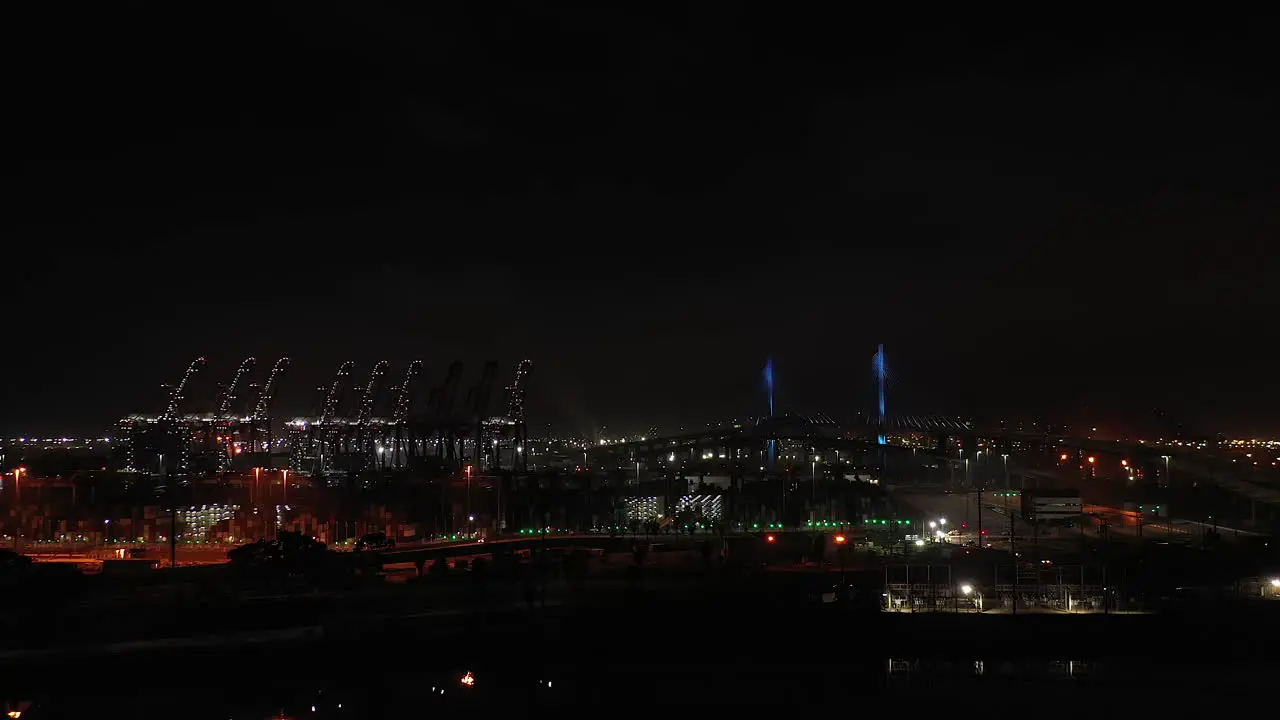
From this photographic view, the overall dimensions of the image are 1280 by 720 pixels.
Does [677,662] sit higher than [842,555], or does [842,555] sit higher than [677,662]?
[842,555]

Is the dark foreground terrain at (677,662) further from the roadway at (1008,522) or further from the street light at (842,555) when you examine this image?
the roadway at (1008,522)

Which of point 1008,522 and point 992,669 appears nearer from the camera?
point 992,669

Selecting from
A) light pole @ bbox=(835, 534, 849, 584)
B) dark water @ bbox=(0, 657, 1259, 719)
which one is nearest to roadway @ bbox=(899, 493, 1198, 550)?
light pole @ bbox=(835, 534, 849, 584)

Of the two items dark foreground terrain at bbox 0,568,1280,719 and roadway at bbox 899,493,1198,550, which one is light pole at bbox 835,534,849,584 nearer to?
dark foreground terrain at bbox 0,568,1280,719

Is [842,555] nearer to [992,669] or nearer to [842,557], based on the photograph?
[842,557]

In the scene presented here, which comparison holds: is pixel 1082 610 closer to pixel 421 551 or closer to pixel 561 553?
pixel 561 553

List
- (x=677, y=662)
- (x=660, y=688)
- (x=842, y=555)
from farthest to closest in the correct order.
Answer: (x=842, y=555) < (x=677, y=662) < (x=660, y=688)

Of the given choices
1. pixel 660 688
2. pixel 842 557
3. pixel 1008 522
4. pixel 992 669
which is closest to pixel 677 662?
pixel 660 688

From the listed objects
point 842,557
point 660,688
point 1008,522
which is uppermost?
point 842,557

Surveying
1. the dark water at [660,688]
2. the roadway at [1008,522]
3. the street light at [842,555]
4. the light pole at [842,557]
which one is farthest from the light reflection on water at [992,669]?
the roadway at [1008,522]

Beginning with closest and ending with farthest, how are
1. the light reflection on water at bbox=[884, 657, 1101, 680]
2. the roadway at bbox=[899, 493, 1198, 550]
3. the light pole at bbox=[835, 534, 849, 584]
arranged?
the light reflection on water at bbox=[884, 657, 1101, 680], the light pole at bbox=[835, 534, 849, 584], the roadway at bbox=[899, 493, 1198, 550]
